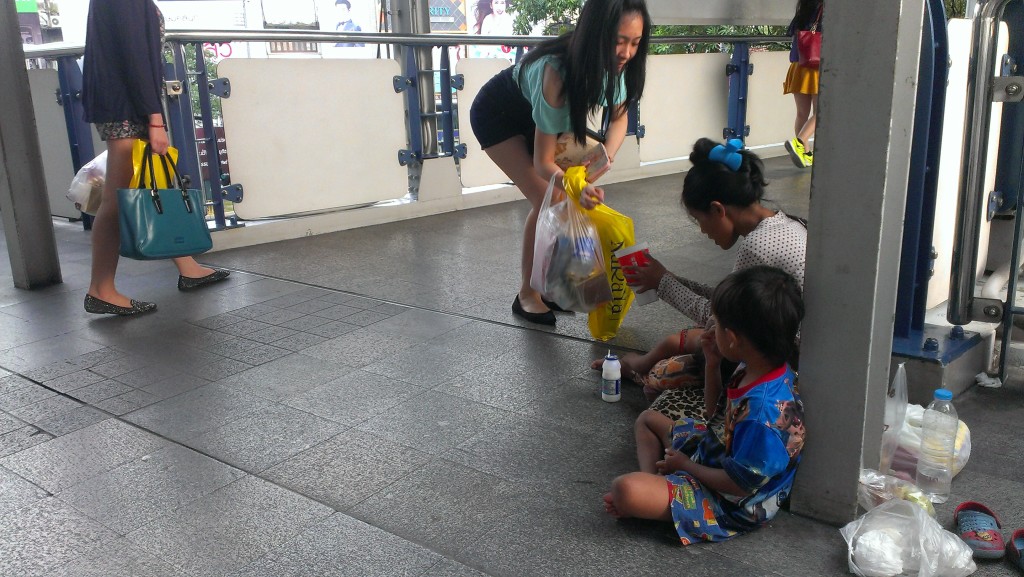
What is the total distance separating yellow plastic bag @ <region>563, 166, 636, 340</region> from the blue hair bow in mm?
862

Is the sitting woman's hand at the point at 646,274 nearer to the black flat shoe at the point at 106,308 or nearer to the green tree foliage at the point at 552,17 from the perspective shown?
the black flat shoe at the point at 106,308

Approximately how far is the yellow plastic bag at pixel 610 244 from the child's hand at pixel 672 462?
3.99ft

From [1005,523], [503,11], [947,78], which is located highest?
[503,11]

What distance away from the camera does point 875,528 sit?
219 centimetres

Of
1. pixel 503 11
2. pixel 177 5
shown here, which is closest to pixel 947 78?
pixel 177 5

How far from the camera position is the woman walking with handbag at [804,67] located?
765cm

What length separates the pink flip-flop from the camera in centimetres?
216

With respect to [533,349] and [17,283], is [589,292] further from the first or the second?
[17,283]

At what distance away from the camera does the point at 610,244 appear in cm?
370

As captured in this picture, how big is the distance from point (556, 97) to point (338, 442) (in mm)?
1732

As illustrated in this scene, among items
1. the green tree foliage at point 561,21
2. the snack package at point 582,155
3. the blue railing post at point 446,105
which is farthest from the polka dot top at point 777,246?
the green tree foliage at point 561,21

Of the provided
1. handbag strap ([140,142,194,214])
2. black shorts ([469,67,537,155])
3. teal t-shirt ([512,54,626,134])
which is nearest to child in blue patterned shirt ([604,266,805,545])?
teal t-shirt ([512,54,626,134])

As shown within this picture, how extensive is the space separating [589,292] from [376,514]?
1.61 metres

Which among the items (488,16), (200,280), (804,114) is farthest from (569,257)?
(488,16)
